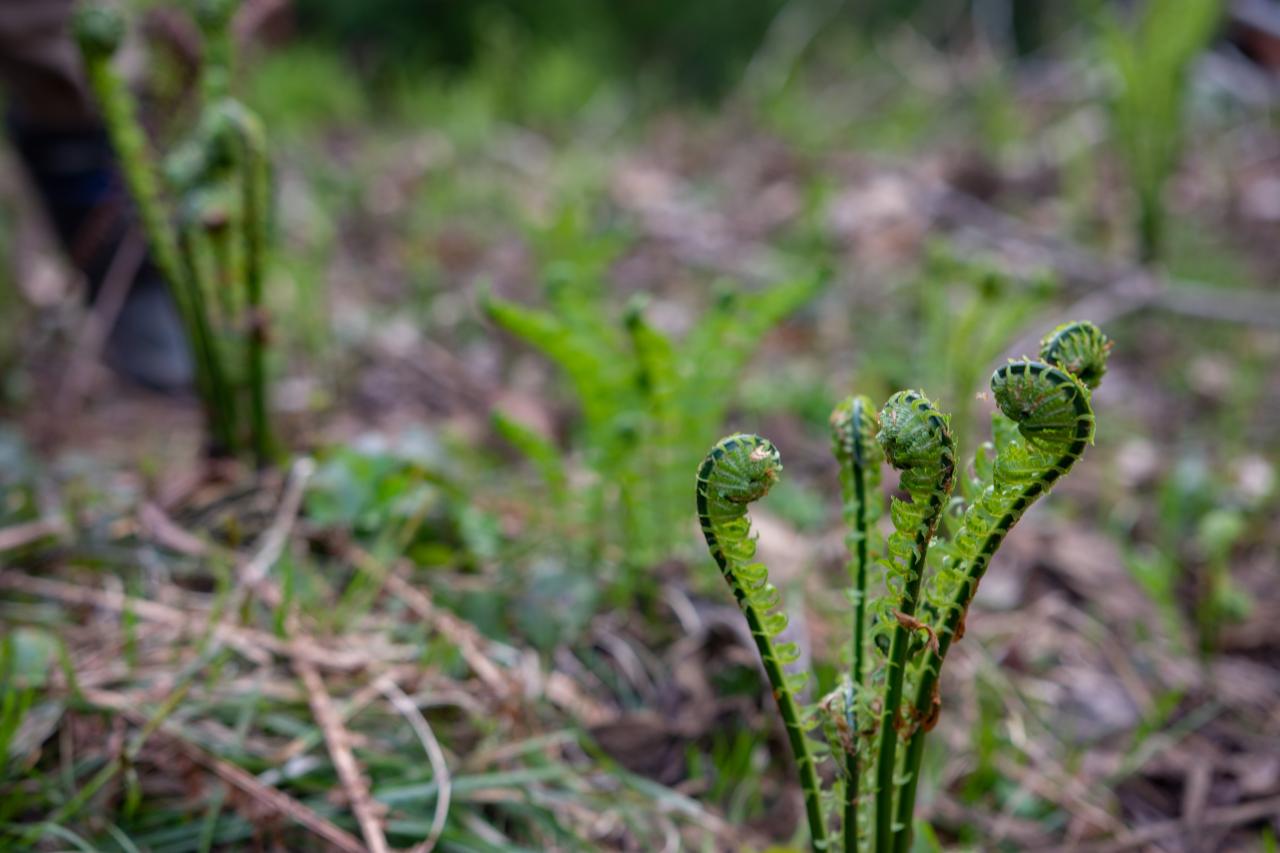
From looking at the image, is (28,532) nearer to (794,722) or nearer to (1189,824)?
(794,722)

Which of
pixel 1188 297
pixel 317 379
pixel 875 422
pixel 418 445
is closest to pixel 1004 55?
pixel 1188 297

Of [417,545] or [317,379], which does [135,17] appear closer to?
[317,379]

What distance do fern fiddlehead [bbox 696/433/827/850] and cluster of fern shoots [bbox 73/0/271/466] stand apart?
93cm

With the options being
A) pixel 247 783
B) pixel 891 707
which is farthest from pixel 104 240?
pixel 891 707

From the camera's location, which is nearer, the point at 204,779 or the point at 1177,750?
the point at 204,779

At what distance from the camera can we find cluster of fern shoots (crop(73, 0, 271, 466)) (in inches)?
53.2

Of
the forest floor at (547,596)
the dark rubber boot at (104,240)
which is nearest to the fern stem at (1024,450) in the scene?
the forest floor at (547,596)

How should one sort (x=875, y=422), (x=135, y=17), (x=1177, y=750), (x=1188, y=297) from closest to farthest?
(x=875, y=422) < (x=1177, y=750) < (x=135, y=17) < (x=1188, y=297)

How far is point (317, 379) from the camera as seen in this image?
2.31m

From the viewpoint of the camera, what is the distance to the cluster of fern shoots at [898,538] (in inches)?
27.3

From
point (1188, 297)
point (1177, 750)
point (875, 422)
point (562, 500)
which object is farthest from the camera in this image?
point (1188, 297)

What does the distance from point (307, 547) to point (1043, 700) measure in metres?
1.13

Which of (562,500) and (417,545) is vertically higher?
(562,500)

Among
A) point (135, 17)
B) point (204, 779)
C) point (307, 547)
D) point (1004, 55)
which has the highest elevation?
point (1004, 55)
